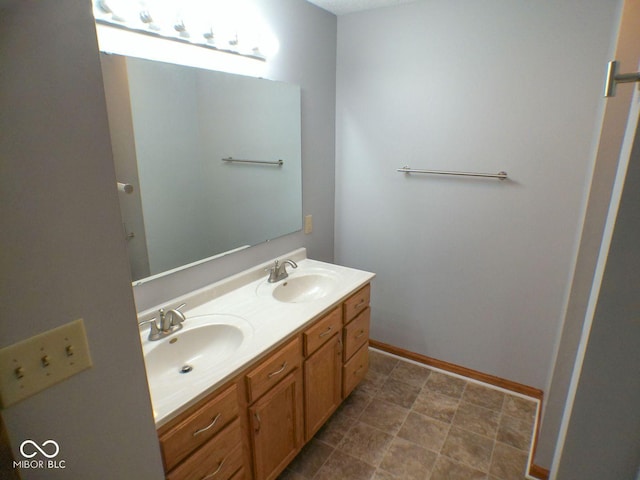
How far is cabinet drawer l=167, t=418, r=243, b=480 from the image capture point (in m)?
1.21

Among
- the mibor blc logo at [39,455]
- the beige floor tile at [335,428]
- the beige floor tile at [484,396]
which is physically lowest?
the beige floor tile at [335,428]

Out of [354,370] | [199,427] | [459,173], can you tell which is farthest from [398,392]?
[199,427]

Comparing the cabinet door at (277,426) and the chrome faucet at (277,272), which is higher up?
the chrome faucet at (277,272)

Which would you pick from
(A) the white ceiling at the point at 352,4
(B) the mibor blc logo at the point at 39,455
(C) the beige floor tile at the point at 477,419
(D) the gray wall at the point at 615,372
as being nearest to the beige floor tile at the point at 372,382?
(C) the beige floor tile at the point at 477,419

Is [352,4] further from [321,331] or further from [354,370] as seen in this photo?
[354,370]

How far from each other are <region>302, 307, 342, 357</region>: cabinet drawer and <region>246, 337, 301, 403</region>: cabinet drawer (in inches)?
2.5

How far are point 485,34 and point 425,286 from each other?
5.10 feet

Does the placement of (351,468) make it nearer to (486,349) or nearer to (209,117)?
(486,349)

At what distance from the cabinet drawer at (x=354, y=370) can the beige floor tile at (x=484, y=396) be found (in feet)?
2.28

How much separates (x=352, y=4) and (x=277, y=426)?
7.71 feet

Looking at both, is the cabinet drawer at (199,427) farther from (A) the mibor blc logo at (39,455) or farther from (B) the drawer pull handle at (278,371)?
(A) the mibor blc logo at (39,455)

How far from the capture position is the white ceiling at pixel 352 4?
222cm

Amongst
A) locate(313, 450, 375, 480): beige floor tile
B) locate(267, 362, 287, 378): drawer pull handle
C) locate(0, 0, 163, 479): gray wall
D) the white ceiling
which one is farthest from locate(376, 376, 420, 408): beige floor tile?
the white ceiling

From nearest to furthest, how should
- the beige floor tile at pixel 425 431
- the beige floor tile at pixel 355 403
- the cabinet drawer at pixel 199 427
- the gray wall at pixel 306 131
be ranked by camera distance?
1. the cabinet drawer at pixel 199 427
2. the gray wall at pixel 306 131
3. the beige floor tile at pixel 425 431
4. the beige floor tile at pixel 355 403
